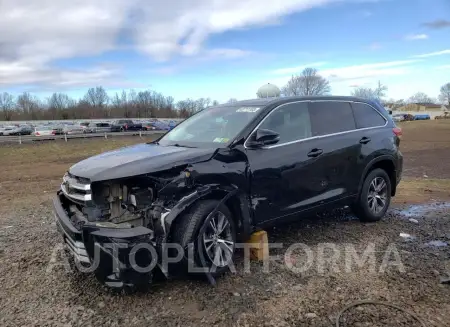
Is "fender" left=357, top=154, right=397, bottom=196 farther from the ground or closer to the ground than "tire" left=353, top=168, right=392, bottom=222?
farther from the ground

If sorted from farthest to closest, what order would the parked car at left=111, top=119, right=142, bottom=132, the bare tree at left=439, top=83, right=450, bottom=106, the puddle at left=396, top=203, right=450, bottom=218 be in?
the bare tree at left=439, top=83, right=450, bottom=106
the parked car at left=111, top=119, right=142, bottom=132
the puddle at left=396, top=203, right=450, bottom=218

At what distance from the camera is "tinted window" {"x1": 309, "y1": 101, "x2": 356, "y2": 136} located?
16.7ft

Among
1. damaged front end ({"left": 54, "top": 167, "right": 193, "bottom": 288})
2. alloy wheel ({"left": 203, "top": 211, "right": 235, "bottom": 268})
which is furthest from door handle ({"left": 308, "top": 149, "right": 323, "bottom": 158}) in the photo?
damaged front end ({"left": 54, "top": 167, "right": 193, "bottom": 288})

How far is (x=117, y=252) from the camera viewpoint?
3309 millimetres

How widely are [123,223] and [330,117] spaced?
122 inches

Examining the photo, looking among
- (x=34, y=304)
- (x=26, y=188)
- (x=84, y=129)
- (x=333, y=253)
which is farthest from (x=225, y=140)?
(x=84, y=129)

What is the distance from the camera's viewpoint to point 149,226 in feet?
11.8

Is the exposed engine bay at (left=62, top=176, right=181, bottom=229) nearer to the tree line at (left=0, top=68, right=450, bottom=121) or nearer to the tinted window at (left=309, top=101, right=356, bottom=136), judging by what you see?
the tinted window at (left=309, top=101, right=356, bottom=136)

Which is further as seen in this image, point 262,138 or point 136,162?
point 262,138

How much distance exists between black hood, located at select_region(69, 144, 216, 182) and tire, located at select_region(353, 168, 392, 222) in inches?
103

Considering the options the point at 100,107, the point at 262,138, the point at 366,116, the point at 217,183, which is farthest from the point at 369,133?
the point at 100,107

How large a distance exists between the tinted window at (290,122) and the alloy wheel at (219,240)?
122 centimetres

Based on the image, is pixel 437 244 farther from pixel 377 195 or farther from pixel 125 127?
pixel 125 127

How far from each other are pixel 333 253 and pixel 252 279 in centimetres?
119
